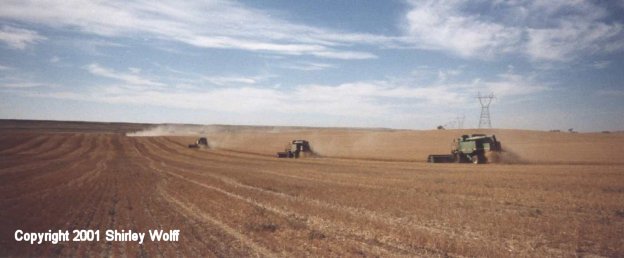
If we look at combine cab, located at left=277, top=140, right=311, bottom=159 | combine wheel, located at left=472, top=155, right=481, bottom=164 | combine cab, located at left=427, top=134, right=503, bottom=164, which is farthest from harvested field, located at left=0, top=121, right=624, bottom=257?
combine cab, located at left=277, top=140, right=311, bottom=159

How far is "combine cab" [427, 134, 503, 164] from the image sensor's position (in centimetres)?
3697

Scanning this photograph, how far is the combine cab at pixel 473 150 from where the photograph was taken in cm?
3697

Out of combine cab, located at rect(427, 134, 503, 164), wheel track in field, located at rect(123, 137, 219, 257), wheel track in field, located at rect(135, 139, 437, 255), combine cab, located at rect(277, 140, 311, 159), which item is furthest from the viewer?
combine cab, located at rect(277, 140, 311, 159)

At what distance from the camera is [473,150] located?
122ft

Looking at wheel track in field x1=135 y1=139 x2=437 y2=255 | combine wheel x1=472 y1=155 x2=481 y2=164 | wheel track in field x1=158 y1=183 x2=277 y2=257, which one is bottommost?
wheel track in field x1=158 y1=183 x2=277 y2=257

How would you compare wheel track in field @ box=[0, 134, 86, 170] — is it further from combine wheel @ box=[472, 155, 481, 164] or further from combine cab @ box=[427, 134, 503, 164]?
A: combine wheel @ box=[472, 155, 481, 164]

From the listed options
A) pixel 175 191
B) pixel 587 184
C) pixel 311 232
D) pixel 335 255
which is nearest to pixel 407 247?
pixel 335 255

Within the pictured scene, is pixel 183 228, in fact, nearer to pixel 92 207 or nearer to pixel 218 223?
pixel 218 223

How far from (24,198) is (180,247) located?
33.8 feet

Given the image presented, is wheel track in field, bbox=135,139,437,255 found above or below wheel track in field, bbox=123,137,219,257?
above

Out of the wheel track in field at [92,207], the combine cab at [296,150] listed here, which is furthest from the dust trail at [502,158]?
the wheel track in field at [92,207]

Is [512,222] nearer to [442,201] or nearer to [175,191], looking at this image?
[442,201]

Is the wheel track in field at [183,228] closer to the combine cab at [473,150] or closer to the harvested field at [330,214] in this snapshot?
the harvested field at [330,214]

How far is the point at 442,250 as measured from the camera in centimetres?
932
